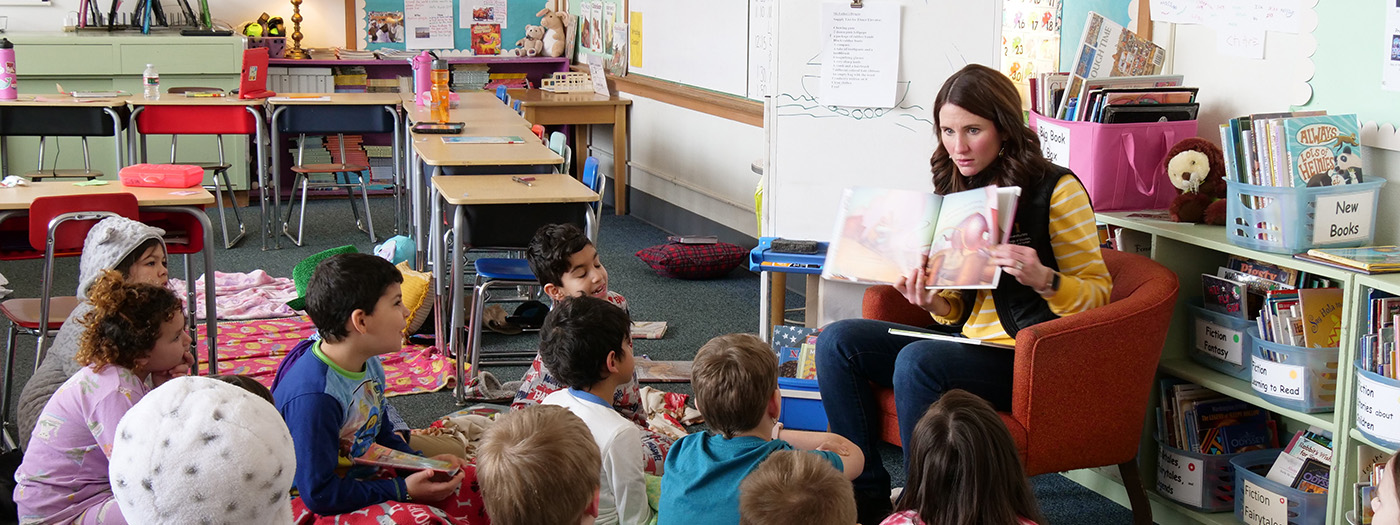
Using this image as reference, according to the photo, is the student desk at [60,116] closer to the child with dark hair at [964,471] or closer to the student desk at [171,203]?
the student desk at [171,203]

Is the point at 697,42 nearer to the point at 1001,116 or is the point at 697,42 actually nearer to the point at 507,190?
the point at 507,190

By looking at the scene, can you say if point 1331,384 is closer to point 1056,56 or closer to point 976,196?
point 976,196

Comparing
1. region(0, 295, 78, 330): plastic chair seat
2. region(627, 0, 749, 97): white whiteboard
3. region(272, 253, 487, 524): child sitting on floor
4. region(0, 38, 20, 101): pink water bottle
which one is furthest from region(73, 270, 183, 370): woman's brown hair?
region(0, 38, 20, 101): pink water bottle

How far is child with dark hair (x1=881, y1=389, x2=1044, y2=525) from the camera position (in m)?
1.89

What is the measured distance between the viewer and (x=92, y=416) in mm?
2281

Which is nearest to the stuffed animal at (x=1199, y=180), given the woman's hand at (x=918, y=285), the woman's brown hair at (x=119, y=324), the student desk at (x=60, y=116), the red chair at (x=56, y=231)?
the woman's hand at (x=918, y=285)

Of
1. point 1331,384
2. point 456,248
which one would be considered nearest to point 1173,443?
point 1331,384

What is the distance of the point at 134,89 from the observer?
7.27 meters

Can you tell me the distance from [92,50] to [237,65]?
77 centimetres

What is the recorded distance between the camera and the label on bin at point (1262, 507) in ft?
8.59

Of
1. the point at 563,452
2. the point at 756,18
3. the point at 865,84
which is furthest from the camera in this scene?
the point at 756,18

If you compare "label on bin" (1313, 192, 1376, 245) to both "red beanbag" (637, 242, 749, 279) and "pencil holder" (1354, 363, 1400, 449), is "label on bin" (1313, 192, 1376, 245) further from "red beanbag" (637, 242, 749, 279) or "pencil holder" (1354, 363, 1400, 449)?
"red beanbag" (637, 242, 749, 279)

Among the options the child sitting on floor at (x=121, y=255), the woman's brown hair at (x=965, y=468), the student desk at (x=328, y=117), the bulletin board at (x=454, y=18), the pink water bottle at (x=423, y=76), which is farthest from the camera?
the bulletin board at (x=454, y=18)

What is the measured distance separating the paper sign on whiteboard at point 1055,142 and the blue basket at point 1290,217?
1.52 ft
